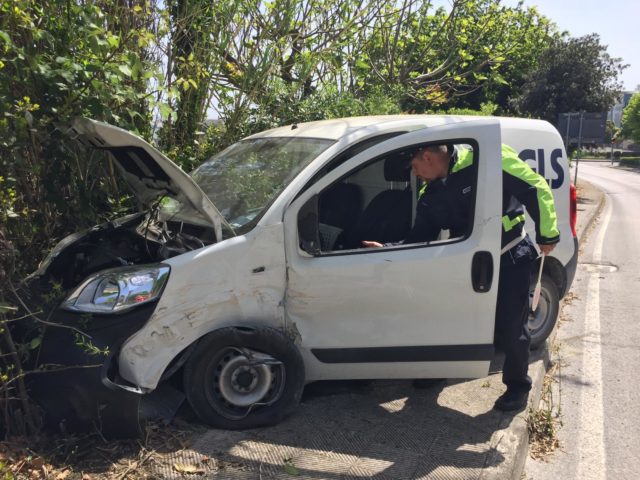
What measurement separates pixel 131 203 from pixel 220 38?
2.13 m

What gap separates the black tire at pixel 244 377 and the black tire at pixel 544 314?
2.52 m

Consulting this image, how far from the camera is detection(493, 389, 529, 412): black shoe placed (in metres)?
3.86

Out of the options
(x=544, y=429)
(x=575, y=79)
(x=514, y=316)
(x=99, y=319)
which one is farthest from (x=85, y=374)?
(x=575, y=79)

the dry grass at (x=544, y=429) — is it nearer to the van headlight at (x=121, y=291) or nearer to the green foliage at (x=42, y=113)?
the van headlight at (x=121, y=291)

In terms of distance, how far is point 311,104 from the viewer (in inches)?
267

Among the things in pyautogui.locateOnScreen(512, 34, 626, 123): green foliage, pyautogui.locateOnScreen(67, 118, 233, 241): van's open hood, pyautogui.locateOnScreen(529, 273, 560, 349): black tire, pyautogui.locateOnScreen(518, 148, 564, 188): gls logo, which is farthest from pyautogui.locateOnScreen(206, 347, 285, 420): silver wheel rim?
pyautogui.locateOnScreen(512, 34, 626, 123): green foliage

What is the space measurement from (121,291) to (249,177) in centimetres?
120

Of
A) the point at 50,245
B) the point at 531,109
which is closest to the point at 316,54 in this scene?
the point at 50,245

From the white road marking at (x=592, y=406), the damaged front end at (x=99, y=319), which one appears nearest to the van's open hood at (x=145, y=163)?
the damaged front end at (x=99, y=319)

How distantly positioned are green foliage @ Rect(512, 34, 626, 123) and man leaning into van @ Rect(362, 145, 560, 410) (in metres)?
21.2

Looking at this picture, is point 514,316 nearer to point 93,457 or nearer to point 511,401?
point 511,401

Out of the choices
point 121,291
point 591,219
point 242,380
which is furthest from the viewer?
point 591,219

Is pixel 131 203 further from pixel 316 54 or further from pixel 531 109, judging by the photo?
pixel 531 109

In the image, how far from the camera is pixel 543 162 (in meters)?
5.03
